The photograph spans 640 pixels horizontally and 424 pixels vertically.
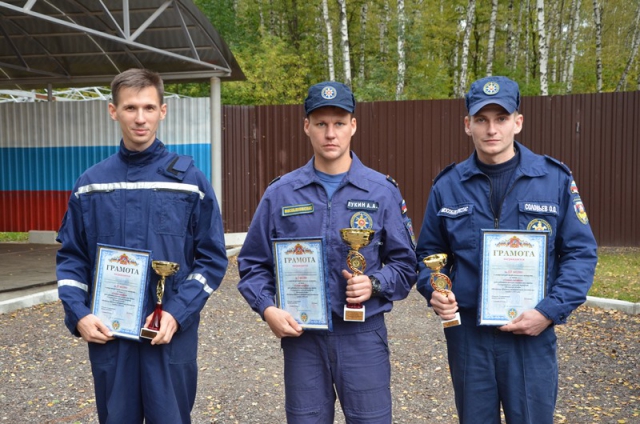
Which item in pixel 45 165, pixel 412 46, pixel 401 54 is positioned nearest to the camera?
pixel 45 165

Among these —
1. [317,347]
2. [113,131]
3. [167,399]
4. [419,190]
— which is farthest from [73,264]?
[113,131]

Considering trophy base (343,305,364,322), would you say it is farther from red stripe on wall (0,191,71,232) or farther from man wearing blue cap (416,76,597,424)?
red stripe on wall (0,191,71,232)

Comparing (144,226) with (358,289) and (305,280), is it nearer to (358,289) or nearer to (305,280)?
(305,280)

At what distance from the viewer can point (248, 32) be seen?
2839 cm

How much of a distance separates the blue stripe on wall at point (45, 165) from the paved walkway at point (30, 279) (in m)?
1.25

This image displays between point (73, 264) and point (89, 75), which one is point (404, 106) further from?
point (73, 264)

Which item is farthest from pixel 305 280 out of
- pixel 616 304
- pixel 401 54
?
pixel 401 54

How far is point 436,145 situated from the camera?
1112 centimetres

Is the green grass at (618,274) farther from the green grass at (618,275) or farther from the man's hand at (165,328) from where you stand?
the man's hand at (165,328)

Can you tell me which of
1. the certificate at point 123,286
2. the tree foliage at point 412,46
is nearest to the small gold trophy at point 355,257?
the certificate at point 123,286

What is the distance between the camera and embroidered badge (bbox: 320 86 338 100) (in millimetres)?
2789

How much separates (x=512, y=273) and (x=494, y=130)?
62 centimetres

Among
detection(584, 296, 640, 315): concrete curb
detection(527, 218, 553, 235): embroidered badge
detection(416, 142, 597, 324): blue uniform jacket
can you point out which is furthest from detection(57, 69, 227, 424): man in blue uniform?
detection(584, 296, 640, 315): concrete curb

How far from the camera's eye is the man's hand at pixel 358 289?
2.62 metres
